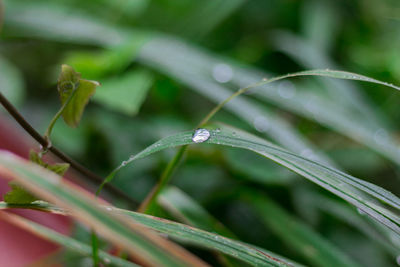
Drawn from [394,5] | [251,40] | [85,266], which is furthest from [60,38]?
[394,5]

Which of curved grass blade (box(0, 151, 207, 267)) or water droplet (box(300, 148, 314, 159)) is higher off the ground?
water droplet (box(300, 148, 314, 159))

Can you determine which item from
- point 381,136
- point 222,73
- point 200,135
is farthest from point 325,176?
point 222,73

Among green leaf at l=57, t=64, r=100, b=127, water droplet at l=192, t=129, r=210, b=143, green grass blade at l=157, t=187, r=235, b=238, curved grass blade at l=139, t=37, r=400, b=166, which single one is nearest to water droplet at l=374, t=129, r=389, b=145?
curved grass blade at l=139, t=37, r=400, b=166

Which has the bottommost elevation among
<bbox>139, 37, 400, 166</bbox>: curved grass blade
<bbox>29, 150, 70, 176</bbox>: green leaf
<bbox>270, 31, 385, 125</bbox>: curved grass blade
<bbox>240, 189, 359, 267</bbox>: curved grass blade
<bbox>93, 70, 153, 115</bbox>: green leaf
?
<bbox>29, 150, 70, 176</bbox>: green leaf

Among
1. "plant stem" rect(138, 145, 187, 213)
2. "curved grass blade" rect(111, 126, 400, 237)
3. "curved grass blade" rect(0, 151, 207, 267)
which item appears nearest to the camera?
"curved grass blade" rect(0, 151, 207, 267)

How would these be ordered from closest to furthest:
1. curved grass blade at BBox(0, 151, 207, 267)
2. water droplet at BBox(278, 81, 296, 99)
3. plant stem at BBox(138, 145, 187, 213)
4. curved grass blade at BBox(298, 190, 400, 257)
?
1. curved grass blade at BBox(0, 151, 207, 267)
2. plant stem at BBox(138, 145, 187, 213)
3. curved grass blade at BBox(298, 190, 400, 257)
4. water droplet at BBox(278, 81, 296, 99)

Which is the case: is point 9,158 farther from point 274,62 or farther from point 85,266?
point 274,62

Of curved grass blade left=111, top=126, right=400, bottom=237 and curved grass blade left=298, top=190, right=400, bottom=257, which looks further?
curved grass blade left=298, top=190, right=400, bottom=257

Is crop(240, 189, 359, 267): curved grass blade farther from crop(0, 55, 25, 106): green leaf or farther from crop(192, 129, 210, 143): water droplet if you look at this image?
crop(0, 55, 25, 106): green leaf
